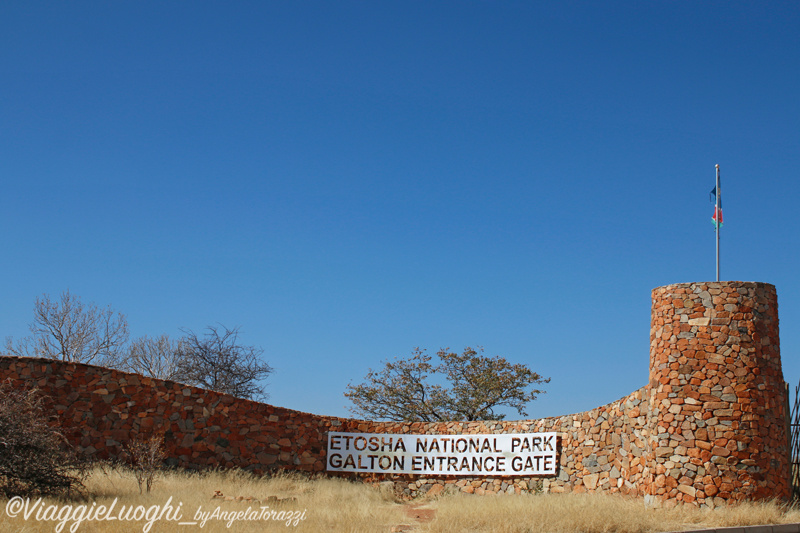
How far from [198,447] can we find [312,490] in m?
4.06

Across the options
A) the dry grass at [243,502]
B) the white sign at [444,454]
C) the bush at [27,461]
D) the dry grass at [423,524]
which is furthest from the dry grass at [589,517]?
the bush at [27,461]

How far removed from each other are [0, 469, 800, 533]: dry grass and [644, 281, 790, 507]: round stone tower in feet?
1.92

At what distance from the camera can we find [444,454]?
2175 cm

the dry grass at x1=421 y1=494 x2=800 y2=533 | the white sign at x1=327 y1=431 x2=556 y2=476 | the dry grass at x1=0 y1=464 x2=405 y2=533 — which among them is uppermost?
the white sign at x1=327 y1=431 x2=556 y2=476

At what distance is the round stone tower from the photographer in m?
15.8

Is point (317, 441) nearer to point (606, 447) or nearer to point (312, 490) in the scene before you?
point (312, 490)

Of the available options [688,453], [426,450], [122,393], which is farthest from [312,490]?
[688,453]

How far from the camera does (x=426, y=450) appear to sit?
22.0 m

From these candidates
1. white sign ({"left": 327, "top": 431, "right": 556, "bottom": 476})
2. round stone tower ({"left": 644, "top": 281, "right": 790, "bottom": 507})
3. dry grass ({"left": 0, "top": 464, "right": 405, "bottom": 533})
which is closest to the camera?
dry grass ({"left": 0, "top": 464, "right": 405, "bottom": 533})

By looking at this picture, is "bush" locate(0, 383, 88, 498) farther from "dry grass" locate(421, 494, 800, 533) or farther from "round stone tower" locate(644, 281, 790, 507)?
"round stone tower" locate(644, 281, 790, 507)

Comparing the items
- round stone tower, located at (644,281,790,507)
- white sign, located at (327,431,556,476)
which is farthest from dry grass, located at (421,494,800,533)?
white sign, located at (327,431,556,476)

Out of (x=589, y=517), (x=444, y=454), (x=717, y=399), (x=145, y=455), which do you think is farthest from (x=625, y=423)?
(x=145, y=455)

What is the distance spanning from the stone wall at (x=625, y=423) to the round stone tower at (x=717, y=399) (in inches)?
0.9

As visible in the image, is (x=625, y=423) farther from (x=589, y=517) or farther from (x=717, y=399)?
(x=589, y=517)
